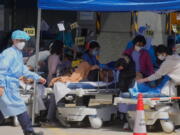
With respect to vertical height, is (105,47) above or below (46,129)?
above

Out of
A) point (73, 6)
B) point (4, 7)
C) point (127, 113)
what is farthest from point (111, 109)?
point (4, 7)

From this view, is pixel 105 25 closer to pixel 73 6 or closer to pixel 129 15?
pixel 129 15

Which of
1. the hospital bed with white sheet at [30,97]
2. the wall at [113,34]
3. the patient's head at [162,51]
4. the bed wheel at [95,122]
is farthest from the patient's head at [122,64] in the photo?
the wall at [113,34]

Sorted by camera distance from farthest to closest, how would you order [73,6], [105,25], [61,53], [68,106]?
1. [105,25]
2. [61,53]
3. [68,106]
4. [73,6]

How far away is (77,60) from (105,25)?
3954 millimetres

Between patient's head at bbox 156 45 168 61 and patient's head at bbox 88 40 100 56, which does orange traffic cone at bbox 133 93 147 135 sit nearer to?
patient's head at bbox 156 45 168 61

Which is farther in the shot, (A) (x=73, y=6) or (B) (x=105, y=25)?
(B) (x=105, y=25)

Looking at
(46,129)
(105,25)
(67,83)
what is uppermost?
(105,25)

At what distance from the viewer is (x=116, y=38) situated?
1580 cm

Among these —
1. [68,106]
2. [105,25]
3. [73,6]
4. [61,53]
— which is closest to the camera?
[73,6]

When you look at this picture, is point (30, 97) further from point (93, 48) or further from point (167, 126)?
point (167, 126)

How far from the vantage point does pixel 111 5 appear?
9922 mm

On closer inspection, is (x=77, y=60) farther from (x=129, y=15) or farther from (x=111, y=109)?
(x=129, y=15)

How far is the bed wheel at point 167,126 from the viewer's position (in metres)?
9.89
